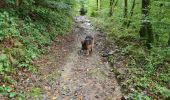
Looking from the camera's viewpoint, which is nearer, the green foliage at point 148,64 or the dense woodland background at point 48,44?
the dense woodland background at point 48,44

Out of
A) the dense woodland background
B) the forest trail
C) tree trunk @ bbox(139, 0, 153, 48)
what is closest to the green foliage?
the dense woodland background

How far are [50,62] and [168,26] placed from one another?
7638 millimetres

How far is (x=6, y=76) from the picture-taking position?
27.8 ft

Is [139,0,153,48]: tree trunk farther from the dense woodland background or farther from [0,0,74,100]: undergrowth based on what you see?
[0,0,74,100]: undergrowth

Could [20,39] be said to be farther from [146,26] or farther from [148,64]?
[146,26]

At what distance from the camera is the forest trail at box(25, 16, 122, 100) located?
345 inches

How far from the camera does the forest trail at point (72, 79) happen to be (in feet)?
28.7

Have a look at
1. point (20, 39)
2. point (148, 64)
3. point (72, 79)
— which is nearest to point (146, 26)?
point (148, 64)

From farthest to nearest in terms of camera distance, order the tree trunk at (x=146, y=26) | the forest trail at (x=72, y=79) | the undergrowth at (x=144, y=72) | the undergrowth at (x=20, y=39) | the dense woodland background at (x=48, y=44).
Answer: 1. the tree trunk at (x=146, y=26)
2. the undergrowth at (x=144, y=72)
3. the dense woodland background at (x=48, y=44)
4. the forest trail at (x=72, y=79)
5. the undergrowth at (x=20, y=39)

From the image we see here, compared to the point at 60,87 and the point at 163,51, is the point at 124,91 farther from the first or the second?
the point at 163,51

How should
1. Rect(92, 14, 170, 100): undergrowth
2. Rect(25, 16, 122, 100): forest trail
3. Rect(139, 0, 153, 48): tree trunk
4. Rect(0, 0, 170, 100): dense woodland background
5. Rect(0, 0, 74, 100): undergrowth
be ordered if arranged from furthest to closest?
Rect(139, 0, 153, 48): tree trunk → Rect(92, 14, 170, 100): undergrowth → Rect(0, 0, 170, 100): dense woodland background → Rect(25, 16, 122, 100): forest trail → Rect(0, 0, 74, 100): undergrowth

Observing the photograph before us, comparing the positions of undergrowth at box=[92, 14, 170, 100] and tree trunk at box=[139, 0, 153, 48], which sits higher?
tree trunk at box=[139, 0, 153, 48]

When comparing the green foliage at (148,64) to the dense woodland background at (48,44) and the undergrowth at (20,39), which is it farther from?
the undergrowth at (20,39)

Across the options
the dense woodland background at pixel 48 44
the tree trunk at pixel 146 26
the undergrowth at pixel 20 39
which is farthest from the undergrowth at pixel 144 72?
the undergrowth at pixel 20 39
